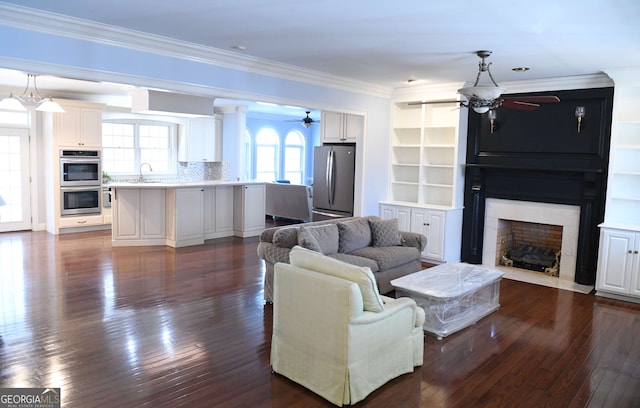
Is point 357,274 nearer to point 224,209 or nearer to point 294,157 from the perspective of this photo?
point 224,209

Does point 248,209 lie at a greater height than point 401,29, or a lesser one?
lesser

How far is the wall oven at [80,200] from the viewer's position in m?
8.49

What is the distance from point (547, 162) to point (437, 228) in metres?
1.72

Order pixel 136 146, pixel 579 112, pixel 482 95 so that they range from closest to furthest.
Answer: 1. pixel 482 95
2. pixel 579 112
3. pixel 136 146

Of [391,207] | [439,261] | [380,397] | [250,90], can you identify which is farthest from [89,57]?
[439,261]

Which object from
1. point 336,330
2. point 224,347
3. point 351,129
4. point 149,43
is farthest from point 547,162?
point 149,43

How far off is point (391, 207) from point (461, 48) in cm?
321

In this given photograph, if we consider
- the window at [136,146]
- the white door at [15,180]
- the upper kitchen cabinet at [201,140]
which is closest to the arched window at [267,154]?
the upper kitchen cabinet at [201,140]

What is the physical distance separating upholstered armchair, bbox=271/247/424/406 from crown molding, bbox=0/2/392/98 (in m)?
2.73

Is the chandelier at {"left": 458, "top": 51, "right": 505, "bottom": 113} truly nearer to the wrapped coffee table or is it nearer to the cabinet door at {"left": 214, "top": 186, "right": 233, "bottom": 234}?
the wrapped coffee table

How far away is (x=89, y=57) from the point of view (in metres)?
4.25

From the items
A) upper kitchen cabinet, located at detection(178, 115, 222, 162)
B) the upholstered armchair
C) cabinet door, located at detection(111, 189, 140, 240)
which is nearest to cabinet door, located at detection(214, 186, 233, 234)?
cabinet door, located at detection(111, 189, 140, 240)

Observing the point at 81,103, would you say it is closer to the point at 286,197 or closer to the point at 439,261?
the point at 286,197

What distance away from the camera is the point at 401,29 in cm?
405
